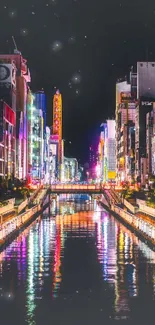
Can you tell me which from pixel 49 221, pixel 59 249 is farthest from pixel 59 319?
pixel 49 221

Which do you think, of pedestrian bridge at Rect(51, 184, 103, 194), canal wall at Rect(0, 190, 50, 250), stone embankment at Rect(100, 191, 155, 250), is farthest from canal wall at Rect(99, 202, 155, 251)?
pedestrian bridge at Rect(51, 184, 103, 194)

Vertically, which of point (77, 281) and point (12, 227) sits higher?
point (12, 227)

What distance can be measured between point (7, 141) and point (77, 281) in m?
140

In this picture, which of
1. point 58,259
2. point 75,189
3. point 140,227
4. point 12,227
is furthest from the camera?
point 75,189

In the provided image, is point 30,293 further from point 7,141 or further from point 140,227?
point 7,141

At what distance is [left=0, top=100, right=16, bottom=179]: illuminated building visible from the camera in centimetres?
15812

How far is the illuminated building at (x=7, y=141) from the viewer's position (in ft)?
519

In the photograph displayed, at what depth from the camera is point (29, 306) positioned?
22.7 meters

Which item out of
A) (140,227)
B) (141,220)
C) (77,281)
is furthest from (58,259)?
(141,220)

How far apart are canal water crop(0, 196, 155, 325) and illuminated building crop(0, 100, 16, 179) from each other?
10605cm

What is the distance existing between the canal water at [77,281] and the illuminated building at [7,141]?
348ft

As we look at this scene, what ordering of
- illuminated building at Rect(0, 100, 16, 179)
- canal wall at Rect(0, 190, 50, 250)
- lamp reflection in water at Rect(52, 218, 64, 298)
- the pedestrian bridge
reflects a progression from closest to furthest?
1. lamp reflection in water at Rect(52, 218, 64, 298)
2. canal wall at Rect(0, 190, 50, 250)
3. the pedestrian bridge
4. illuminated building at Rect(0, 100, 16, 179)

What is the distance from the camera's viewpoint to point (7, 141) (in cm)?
16738

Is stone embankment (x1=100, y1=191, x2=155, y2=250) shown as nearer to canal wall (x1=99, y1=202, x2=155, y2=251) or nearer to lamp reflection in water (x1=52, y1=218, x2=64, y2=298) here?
canal wall (x1=99, y1=202, x2=155, y2=251)
